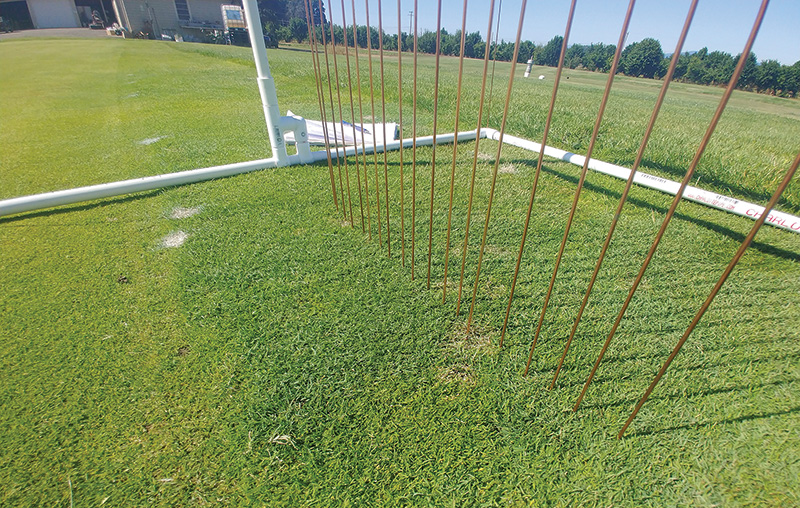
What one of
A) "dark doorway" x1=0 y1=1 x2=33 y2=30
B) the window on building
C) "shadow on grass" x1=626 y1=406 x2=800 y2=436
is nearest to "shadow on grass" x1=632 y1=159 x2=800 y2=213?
"shadow on grass" x1=626 y1=406 x2=800 y2=436

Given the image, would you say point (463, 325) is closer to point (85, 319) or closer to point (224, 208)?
point (85, 319)

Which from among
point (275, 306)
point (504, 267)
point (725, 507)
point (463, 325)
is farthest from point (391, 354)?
point (725, 507)

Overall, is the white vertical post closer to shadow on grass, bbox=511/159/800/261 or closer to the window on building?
shadow on grass, bbox=511/159/800/261

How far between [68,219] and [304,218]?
188 centimetres

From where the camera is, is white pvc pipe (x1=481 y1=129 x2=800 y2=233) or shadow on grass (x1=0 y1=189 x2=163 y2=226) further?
shadow on grass (x1=0 y1=189 x2=163 y2=226)

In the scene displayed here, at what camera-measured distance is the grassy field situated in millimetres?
1247

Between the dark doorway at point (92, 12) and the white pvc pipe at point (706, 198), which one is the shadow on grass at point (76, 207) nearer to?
the white pvc pipe at point (706, 198)

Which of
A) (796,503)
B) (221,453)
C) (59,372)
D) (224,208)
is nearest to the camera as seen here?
(796,503)

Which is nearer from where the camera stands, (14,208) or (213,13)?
(14,208)

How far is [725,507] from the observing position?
1146mm

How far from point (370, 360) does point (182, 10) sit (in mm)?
44814

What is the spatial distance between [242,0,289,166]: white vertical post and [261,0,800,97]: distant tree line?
368cm

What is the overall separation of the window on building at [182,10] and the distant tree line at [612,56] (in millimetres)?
7026

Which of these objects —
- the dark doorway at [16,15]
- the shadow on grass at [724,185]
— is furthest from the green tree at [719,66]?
the dark doorway at [16,15]
